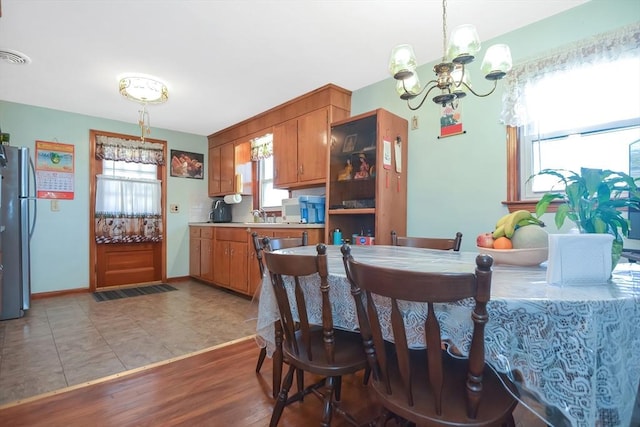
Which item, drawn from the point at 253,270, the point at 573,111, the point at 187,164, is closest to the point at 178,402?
the point at 253,270

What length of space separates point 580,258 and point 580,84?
1.70m

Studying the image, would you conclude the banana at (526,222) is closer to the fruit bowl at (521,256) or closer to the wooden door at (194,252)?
the fruit bowl at (521,256)

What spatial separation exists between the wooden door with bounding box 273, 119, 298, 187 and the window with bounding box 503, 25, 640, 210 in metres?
2.06

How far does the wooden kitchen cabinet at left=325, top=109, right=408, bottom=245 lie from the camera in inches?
104

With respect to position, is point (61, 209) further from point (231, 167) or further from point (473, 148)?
point (473, 148)

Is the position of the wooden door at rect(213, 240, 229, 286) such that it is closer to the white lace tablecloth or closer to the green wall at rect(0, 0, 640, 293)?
the green wall at rect(0, 0, 640, 293)

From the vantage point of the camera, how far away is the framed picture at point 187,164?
4.82 m

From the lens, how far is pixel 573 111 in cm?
203

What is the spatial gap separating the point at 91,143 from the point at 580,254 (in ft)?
16.7

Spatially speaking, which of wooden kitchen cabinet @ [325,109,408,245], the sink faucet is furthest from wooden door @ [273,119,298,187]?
the sink faucet

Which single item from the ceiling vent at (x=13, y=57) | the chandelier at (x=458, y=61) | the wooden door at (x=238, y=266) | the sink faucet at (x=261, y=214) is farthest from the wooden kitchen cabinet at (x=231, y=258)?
the chandelier at (x=458, y=61)

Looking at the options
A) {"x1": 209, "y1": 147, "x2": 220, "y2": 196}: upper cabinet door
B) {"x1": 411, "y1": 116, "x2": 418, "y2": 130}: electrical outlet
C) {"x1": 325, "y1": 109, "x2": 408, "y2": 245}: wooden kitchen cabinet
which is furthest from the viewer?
{"x1": 209, "y1": 147, "x2": 220, "y2": 196}: upper cabinet door

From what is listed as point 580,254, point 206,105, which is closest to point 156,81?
point 206,105

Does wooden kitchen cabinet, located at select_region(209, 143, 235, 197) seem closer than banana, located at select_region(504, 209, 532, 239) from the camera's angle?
No
